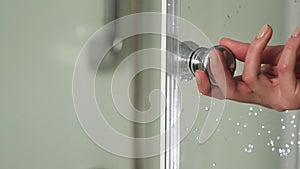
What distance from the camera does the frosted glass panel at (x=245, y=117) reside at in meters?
0.73

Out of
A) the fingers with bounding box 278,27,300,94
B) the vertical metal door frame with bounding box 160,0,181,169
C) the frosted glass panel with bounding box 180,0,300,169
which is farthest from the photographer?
the vertical metal door frame with bounding box 160,0,181,169

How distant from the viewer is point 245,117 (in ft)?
2.58

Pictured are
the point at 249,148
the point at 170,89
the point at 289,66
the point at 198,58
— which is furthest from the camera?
the point at 170,89

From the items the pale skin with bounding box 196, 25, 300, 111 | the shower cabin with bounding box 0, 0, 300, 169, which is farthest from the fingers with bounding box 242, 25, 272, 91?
the shower cabin with bounding box 0, 0, 300, 169

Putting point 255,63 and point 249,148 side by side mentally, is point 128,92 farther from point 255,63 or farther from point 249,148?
point 255,63

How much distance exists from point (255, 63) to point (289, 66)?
0.15 feet

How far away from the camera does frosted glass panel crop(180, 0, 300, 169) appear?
Result: 0.73 meters

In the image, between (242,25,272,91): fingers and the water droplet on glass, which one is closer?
(242,25,272,91): fingers

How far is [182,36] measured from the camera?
829 mm

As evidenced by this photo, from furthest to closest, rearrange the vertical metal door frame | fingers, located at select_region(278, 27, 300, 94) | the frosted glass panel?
the vertical metal door frame
the frosted glass panel
fingers, located at select_region(278, 27, 300, 94)

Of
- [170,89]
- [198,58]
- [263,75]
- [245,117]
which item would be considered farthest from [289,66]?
[170,89]

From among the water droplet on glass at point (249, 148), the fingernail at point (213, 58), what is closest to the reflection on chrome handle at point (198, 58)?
the fingernail at point (213, 58)

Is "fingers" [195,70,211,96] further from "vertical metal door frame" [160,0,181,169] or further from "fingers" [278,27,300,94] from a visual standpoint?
"vertical metal door frame" [160,0,181,169]

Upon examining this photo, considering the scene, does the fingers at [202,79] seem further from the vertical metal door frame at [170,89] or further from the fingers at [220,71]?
the vertical metal door frame at [170,89]
